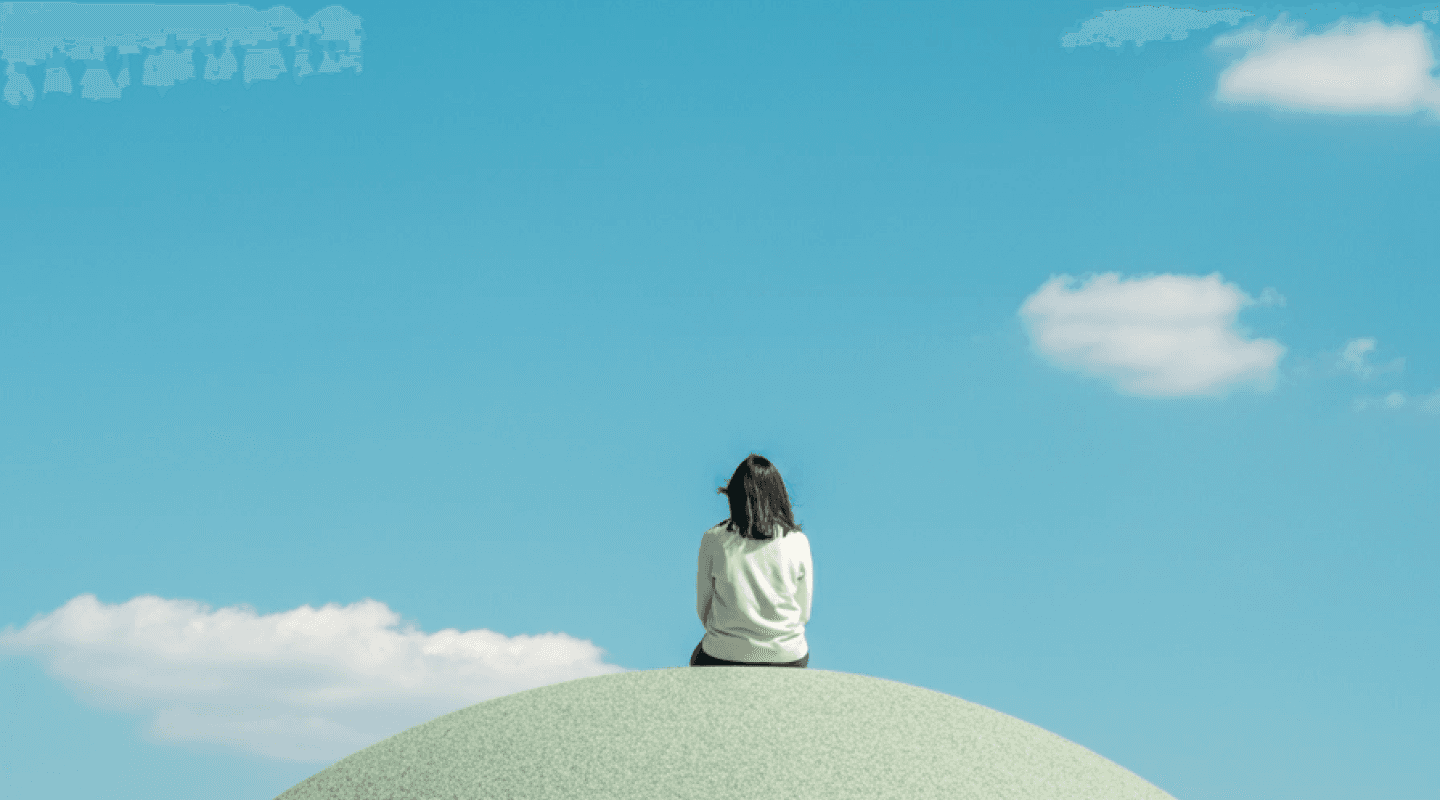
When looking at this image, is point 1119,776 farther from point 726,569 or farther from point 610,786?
point 610,786

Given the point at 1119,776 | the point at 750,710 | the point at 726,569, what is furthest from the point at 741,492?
the point at 1119,776

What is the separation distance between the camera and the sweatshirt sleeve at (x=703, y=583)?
10.5m

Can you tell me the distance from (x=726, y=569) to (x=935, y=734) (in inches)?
83.7

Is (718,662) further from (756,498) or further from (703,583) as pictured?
(756,498)

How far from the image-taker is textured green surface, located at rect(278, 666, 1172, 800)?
362 inches

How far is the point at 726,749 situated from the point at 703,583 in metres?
1.55

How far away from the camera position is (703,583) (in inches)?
417

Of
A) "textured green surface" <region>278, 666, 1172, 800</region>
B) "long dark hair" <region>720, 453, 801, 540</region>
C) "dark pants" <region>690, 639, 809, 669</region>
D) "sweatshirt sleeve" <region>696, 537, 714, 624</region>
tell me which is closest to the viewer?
"textured green surface" <region>278, 666, 1172, 800</region>

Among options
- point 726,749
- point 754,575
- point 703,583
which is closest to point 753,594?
point 754,575

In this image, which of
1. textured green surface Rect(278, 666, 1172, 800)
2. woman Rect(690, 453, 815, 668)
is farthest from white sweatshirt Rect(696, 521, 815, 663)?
textured green surface Rect(278, 666, 1172, 800)

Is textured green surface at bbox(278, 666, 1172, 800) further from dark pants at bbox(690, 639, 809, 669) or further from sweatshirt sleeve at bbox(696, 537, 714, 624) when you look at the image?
sweatshirt sleeve at bbox(696, 537, 714, 624)

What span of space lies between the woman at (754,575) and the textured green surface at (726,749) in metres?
0.22

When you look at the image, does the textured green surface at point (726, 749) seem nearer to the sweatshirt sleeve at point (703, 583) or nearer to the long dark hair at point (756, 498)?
the sweatshirt sleeve at point (703, 583)

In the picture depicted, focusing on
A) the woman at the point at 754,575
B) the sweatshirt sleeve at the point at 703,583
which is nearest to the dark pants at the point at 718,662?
the woman at the point at 754,575
